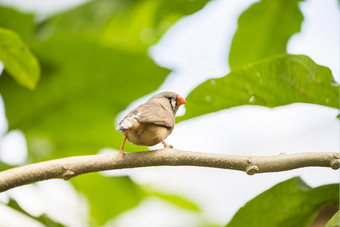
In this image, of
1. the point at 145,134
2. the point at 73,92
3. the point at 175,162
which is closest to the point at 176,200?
the point at 73,92

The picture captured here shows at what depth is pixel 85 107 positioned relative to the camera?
2.66 meters

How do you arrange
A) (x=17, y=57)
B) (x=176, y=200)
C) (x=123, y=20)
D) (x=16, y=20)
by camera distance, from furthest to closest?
(x=176, y=200) → (x=123, y=20) → (x=16, y=20) → (x=17, y=57)

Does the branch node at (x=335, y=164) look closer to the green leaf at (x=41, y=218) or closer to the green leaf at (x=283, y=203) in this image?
the green leaf at (x=283, y=203)

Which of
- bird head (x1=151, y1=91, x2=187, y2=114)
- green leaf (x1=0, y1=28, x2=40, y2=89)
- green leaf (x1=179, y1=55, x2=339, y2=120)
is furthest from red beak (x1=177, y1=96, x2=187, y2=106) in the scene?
green leaf (x1=0, y1=28, x2=40, y2=89)

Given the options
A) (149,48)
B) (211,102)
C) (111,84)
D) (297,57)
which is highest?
(149,48)

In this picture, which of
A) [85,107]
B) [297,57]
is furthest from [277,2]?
[85,107]

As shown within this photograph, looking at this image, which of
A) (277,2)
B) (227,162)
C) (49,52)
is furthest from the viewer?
(49,52)

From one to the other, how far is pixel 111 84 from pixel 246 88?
1.14m

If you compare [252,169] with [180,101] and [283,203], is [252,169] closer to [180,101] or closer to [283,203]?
[283,203]

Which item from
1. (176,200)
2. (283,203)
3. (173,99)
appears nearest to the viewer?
(283,203)

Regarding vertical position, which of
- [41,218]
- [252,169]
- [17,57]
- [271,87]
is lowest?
[41,218]

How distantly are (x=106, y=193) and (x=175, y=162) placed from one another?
53.5 inches

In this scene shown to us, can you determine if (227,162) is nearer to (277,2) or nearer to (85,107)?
(277,2)

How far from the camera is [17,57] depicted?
191 cm
